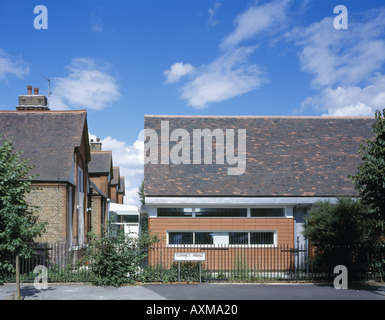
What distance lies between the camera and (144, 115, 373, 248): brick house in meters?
17.1

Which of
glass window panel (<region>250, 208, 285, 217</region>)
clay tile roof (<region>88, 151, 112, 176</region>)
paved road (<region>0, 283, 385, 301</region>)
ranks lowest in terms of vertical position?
paved road (<region>0, 283, 385, 301</region>)

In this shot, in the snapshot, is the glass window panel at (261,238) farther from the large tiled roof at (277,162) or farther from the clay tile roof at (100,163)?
the clay tile roof at (100,163)

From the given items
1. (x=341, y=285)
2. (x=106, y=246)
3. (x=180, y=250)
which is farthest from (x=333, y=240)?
(x=106, y=246)

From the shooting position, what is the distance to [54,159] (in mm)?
18594

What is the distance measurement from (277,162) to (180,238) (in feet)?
18.4

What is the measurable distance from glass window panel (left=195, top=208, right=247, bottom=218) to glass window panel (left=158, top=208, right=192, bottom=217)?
38 cm

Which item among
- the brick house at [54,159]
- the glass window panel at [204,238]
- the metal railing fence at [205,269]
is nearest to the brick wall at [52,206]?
the brick house at [54,159]

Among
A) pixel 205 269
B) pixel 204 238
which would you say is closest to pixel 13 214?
pixel 205 269

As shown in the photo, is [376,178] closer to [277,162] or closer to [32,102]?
[277,162]

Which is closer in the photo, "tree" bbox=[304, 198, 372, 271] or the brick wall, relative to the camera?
"tree" bbox=[304, 198, 372, 271]

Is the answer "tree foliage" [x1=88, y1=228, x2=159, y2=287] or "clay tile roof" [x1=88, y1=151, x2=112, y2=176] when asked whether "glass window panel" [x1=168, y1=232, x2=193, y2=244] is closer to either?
"tree foliage" [x1=88, y1=228, x2=159, y2=287]

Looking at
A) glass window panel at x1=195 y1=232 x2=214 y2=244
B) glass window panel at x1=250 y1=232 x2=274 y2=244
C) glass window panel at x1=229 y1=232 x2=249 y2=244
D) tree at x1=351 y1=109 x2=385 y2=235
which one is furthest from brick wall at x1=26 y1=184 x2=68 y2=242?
tree at x1=351 y1=109 x2=385 y2=235

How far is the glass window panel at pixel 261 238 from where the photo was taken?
17266 mm

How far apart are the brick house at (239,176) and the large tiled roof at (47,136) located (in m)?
3.54
